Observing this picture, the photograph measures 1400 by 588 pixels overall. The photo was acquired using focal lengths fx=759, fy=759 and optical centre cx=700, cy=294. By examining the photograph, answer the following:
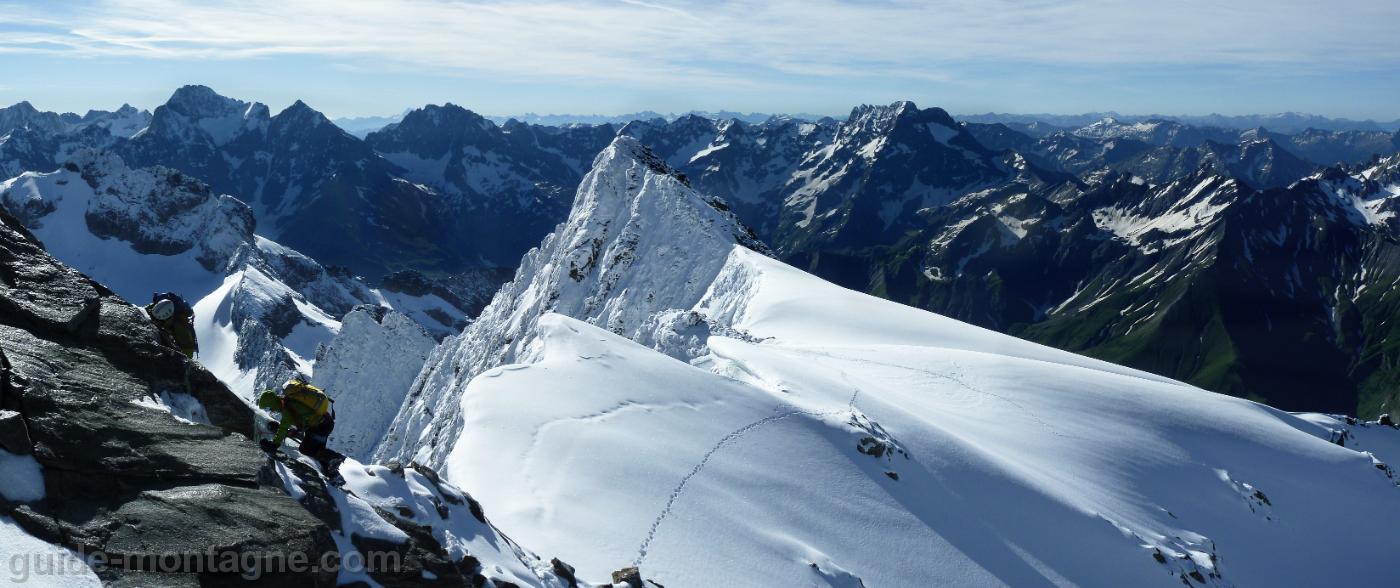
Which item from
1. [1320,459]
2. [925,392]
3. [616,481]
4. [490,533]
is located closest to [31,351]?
[490,533]

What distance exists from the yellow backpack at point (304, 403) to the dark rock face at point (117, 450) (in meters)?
1.86

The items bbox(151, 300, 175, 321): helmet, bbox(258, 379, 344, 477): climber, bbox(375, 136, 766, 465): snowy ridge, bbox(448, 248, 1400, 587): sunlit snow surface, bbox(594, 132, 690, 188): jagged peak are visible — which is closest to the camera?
bbox(258, 379, 344, 477): climber

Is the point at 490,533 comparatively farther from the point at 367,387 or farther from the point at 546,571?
the point at 367,387

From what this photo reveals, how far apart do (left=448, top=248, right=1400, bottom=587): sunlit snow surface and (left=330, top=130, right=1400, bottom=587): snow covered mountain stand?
106mm

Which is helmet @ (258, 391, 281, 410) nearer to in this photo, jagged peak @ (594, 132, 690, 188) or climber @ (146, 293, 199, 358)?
climber @ (146, 293, 199, 358)

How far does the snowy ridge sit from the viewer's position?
227 ft

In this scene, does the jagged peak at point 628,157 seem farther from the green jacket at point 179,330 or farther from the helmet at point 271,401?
the helmet at point 271,401

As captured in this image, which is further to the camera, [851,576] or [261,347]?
[261,347]

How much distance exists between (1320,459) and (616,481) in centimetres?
4074

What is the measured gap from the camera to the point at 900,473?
3106 cm

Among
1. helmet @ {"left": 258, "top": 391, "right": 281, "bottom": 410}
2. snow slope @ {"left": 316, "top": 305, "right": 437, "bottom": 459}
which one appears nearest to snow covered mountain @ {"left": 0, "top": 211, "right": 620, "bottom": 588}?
helmet @ {"left": 258, "top": 391, "right": 281, "bottom": 410}

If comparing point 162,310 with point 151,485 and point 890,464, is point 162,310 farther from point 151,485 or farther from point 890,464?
point 890,464

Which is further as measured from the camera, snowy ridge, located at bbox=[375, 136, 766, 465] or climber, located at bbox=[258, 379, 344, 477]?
snowy ridge, located at bbox=[375, 136, 766, 465]

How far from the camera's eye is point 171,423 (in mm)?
13641
